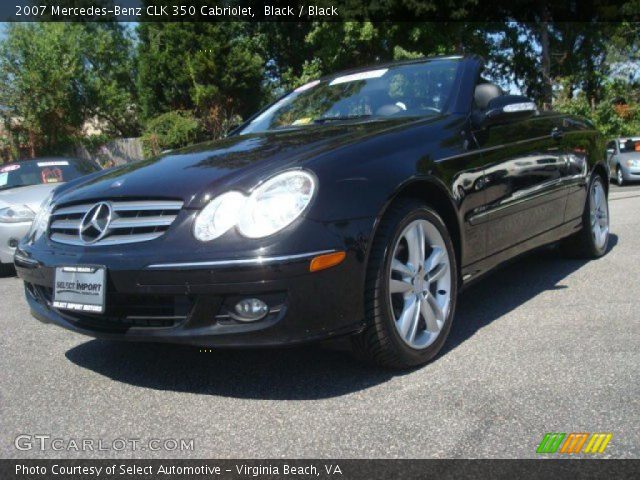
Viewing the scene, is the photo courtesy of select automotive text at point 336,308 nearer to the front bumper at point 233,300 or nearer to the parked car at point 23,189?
the front bumper at point 233,300

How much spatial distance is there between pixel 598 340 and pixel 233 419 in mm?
1820

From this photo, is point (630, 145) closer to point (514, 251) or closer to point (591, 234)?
point (591, 234)

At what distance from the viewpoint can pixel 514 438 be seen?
2.21 m

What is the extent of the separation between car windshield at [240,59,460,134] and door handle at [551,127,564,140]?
0.93 meters

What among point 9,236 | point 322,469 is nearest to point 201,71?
point 9,236

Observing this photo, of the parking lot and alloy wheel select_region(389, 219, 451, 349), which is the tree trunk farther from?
alloy wheel select_region(389, 219, 451, 349)

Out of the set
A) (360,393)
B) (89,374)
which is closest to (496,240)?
(360,393)

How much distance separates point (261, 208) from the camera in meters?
2.54

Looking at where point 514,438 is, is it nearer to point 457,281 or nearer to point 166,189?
point 457,281

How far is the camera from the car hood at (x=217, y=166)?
105 inches

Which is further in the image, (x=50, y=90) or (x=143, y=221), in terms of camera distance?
(x=50, y=90)

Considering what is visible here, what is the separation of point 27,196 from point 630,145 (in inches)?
544

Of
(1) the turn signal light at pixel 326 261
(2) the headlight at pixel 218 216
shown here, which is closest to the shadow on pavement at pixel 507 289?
(1) the turn signal light at pixel 326 261

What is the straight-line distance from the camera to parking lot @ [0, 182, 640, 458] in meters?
2.25
